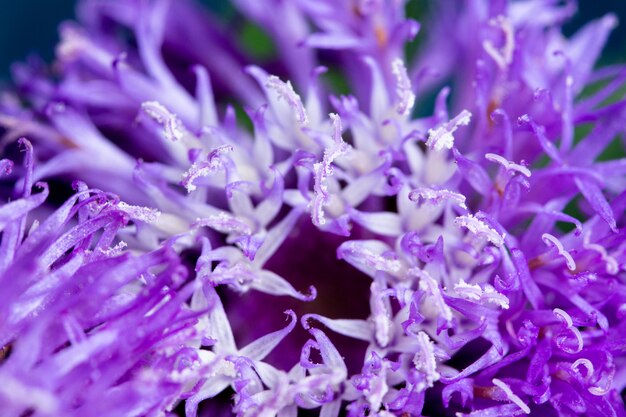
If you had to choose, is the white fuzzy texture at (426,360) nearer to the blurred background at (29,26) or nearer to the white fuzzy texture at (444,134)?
the white fuzzy texture at (444,134)

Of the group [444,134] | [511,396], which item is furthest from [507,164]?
[511,396]

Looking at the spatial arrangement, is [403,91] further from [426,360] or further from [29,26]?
[29,26]

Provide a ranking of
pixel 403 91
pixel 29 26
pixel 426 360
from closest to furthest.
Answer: pixel 426 360, pixel 403 91, pixel 29 26

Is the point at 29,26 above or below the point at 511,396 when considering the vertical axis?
above

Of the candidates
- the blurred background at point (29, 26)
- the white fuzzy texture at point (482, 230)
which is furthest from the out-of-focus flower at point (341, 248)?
the blurred background at point (29, 26)

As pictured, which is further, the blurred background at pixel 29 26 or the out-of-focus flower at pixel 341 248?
the blurred background at pixel 29 26

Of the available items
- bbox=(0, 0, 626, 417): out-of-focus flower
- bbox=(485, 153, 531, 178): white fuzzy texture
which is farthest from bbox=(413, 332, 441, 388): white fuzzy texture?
bbox=(485, 153, 531, 178): white fuzzy texture

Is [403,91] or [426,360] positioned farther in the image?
[403,91]

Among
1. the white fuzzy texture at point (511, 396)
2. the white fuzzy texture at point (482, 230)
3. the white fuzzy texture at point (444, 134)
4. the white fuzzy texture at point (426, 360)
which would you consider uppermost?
the white fuzzy texture at point (444, 134)

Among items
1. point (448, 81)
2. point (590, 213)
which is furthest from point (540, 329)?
point (448, 81)

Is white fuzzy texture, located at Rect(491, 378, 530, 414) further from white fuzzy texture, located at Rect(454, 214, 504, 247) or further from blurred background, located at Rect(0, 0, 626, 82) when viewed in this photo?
blurred background, located at Rect(0, 0, 626, 82)
